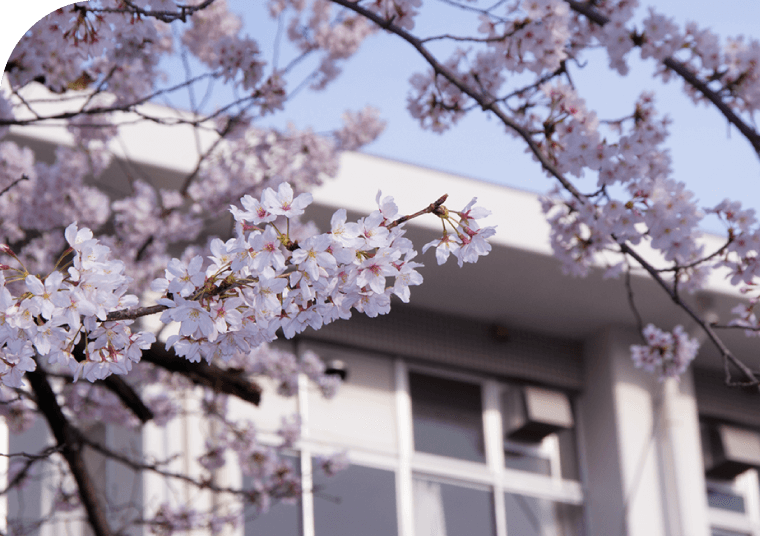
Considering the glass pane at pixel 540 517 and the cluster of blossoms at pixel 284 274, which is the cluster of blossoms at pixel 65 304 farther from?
the glass pane at pixel 540 517

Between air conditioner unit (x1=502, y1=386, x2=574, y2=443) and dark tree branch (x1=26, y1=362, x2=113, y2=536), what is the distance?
4.14 metres

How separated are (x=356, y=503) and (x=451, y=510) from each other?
0.76 m

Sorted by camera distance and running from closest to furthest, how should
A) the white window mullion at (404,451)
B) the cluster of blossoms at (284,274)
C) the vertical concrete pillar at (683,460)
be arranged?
the cluster of blossoms at (284,274), the white window mullion at (404,451), the vertical concrete pillar at (683,460)

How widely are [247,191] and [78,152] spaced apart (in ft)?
2.76

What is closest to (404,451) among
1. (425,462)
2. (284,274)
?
(425,462)

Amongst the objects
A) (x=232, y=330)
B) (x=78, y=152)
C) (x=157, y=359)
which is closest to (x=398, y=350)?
(x=78, y=152)

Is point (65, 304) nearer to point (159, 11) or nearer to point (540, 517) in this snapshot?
point (159, 11)

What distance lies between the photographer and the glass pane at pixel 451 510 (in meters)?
6.36

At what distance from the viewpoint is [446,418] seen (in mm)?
6863

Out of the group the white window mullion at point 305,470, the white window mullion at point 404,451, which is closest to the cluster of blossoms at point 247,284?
the white window mullion at point 305,470

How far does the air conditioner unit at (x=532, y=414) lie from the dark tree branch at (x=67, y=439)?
4.14 m

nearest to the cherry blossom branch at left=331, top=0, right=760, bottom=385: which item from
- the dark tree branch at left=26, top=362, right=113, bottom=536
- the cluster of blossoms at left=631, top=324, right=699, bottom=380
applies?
the cluster of blossoms at left=631, top=324, right=699, bottom=380

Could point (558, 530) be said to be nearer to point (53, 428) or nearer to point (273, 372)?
point (273, 372)

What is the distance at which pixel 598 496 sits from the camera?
277 inches
